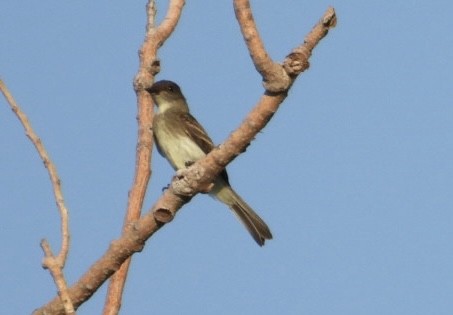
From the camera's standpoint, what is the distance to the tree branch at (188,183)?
5133 mm

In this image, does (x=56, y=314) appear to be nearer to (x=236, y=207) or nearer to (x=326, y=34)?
(x=326, y=34)

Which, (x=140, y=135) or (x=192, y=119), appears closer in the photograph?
(x=140, y=135)

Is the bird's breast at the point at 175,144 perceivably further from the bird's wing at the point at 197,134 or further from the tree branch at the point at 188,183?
the tree branch at the point at 188,183

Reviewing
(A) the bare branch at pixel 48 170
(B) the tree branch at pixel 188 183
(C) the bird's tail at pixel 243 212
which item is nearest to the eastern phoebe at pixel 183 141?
(C) the bird's tail at pixel 243 212

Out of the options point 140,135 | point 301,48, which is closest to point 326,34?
point 301,48

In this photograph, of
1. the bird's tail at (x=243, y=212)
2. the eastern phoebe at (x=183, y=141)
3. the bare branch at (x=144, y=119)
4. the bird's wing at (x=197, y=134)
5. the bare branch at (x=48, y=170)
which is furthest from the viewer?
the bird's wing at (x=197, y=134)

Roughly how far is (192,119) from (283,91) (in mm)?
5971

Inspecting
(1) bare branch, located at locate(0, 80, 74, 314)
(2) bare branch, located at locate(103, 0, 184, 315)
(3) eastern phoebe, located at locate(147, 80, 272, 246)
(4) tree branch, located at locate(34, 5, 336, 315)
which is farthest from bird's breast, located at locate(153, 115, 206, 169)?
(1) bare branch, located at locate(0, 80, 74, 314)

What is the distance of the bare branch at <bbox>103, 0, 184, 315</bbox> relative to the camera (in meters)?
6.16

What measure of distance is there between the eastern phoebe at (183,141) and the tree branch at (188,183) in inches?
136

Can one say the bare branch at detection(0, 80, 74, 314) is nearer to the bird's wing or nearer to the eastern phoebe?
the eastern phoebe

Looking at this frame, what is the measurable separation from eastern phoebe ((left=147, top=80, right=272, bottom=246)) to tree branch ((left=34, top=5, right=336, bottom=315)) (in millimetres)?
3457

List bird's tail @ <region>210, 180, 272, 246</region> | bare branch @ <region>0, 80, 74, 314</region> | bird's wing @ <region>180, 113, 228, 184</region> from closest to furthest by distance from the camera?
bare branch @ <region>0, 80, 74, 314</region> < bird's tail @ <region>210, 180, 272, 246</region> < bird's wing @ <region>180, 113, 228, 184</region>

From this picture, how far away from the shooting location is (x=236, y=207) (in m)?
10.0
